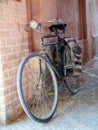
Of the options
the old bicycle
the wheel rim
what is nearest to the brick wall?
the old bicycle

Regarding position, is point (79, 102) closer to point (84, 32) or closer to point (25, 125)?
point (25, 125)

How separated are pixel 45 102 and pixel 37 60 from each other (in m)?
0.61

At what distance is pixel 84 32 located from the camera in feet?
22.7

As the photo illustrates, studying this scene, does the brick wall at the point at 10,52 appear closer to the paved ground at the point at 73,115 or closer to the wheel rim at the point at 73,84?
the paved ground at the point at 73,115

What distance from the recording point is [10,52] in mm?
2854

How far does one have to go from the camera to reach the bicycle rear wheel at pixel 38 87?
3.01 metres

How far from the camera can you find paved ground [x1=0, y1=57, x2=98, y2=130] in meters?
2.72

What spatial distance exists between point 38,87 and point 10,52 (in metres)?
0.55

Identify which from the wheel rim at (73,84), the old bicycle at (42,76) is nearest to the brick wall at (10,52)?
the old bicycle at (42,76)

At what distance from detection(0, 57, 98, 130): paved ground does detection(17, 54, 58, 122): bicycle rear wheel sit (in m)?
0.12

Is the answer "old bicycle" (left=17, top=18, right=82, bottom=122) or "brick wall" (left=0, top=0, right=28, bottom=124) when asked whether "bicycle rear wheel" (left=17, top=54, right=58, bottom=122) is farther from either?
"brick wall" (left=0, top=0, right=28, bottom=124)

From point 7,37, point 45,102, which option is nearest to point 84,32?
point 45,102

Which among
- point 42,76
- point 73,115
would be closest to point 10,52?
point 42,76

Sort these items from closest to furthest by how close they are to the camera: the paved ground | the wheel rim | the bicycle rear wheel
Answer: the paved ground, the bicycle rear wheel, the wheel rim
